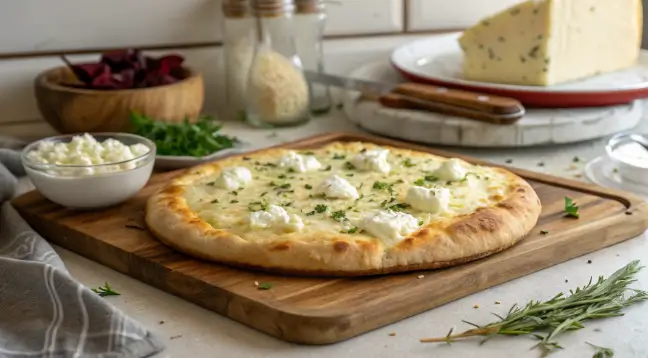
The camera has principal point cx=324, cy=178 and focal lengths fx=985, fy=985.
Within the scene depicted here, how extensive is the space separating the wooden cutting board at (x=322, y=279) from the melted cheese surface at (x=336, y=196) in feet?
0.27

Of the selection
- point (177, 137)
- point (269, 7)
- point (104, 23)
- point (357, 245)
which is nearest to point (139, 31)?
point (104, 23)

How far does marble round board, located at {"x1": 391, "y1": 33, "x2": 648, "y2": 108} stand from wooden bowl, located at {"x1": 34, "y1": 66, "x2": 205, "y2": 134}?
561mm

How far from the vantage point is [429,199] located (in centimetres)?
148

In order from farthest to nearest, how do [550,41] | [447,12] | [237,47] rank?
1. [447,12]
2. [237,47]
3. [550,41]

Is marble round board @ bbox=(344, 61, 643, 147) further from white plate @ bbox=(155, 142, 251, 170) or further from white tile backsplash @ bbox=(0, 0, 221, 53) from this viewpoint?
white tile backsplash @ bbox=(0, 0, 221, 53)

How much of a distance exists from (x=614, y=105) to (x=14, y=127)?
1.36 metres

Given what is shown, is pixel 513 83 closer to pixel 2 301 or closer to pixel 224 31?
pixel 224 31

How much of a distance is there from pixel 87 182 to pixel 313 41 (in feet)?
3.13

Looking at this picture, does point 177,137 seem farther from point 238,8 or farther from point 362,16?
point 362,16

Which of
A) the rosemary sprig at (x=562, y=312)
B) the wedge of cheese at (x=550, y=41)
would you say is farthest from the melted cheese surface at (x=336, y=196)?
the wedge of cheese at (x=550, y=41)

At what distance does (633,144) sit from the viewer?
75.0 inches

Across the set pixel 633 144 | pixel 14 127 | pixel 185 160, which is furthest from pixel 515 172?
pixel 14 127

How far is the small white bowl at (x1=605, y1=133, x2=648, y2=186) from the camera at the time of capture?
178 cm

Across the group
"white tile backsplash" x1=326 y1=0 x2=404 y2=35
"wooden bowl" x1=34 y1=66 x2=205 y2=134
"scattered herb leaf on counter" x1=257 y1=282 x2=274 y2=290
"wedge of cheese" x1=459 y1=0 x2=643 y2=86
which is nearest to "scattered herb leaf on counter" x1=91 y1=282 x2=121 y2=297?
"scattered herb leaf on counter" x1=257 y1=282 x2=274 y2=290
